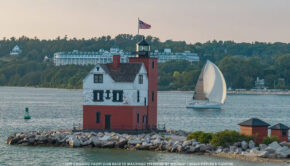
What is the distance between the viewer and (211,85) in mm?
99375

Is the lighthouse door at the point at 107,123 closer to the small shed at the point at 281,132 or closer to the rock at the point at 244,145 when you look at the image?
the rock at the point at 244,145

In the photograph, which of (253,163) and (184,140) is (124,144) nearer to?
(184,140)

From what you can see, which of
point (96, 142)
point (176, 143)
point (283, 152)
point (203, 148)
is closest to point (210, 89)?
point (96, 142)

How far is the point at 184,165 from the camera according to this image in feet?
125

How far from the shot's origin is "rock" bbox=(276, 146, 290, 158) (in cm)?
3931

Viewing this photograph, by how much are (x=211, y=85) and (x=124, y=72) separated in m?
52.6

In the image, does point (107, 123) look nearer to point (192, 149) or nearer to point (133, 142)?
point (133, 142)

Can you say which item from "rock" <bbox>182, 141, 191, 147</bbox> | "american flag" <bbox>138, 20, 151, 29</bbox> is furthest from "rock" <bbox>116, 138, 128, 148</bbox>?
"american flag" <bbox>138, 20, 151, 29</bbox>

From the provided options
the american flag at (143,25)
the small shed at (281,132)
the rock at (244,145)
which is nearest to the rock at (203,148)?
the rock at (244,145)

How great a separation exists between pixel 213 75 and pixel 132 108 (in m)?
52.0

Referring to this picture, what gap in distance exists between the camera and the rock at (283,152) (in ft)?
129

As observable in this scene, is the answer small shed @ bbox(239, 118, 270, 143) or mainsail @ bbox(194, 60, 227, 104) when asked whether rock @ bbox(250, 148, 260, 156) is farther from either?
mainsail @ bbox(194, 60, 227, 104)

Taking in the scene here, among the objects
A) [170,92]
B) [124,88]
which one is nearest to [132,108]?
[124,88]

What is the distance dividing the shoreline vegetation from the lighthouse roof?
375 cm
